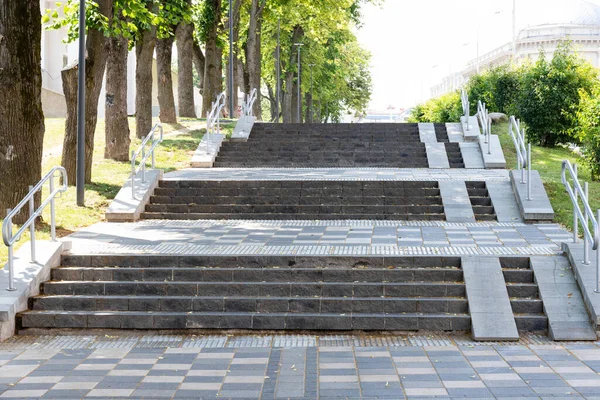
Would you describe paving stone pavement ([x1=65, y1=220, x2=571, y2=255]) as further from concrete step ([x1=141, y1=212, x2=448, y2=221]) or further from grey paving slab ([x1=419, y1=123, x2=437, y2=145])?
grey paving slab ([x1=419, y1=123, x2=437, y2=145])

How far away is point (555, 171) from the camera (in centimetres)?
1931

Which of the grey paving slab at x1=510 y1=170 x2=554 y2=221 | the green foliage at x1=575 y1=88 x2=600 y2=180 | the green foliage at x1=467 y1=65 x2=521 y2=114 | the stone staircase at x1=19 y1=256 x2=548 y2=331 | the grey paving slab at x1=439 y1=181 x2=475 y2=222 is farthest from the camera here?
the green foliage at x1=467 y1=65 x2=521 y2=114

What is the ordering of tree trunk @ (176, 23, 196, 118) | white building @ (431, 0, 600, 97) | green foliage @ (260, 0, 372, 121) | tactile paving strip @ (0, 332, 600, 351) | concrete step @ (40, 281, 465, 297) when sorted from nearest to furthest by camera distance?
tactile paving strip @ (0, 332, 600, 351) < concrete step @ (40, 281, 465, 297) < tree trunk @ (176, 23, 196, 118) < green foliage @ (260, 0, 372, 121) < white building @ (431, 0, 600, 97)

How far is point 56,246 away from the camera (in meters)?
10.4

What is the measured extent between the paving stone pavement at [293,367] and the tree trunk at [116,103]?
12074mm

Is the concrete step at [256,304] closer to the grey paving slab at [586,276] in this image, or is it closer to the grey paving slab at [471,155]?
the grey paving slab at [586,276]

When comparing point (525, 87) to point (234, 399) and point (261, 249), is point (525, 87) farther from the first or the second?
point (234, 399)

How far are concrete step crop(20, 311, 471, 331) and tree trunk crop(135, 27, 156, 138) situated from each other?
A: 15.8 m

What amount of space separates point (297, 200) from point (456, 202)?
2941mm

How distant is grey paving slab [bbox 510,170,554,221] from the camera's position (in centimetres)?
1360

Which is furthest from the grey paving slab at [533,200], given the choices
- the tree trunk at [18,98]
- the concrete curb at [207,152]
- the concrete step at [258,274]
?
the concrete curb at [207,152]

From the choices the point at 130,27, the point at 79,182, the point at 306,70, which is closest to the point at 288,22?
the point at 306,70

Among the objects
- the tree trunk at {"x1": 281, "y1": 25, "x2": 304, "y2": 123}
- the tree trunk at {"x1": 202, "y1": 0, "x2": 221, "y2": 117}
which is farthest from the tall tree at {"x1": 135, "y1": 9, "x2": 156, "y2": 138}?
the tree trunk at {"x1": 281, "y1": 25, "x2": 304, "y2": 123}

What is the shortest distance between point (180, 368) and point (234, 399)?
3.68 ft
